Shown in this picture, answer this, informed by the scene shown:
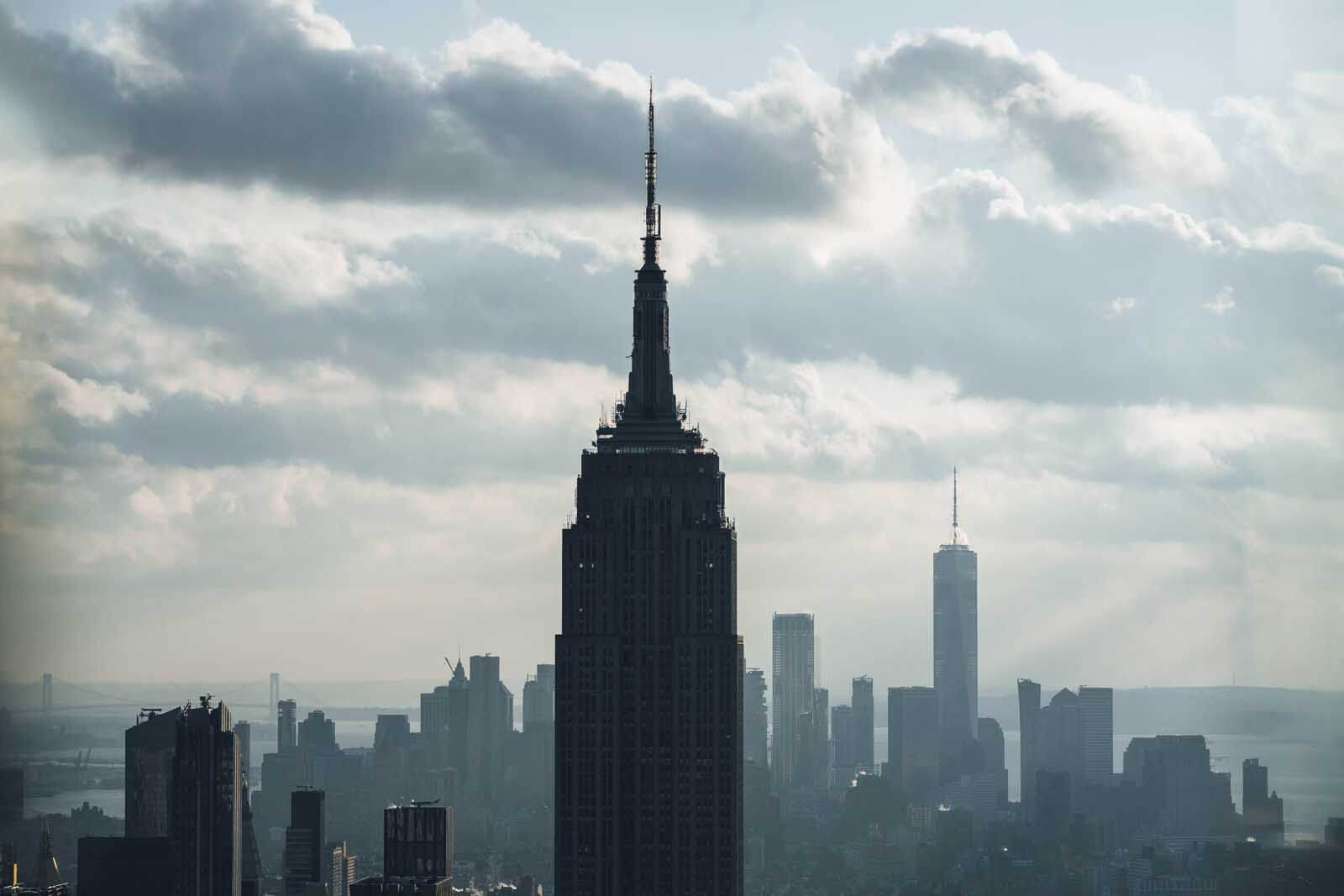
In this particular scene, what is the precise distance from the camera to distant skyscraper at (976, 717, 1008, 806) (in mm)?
104688

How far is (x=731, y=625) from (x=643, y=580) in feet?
6.28

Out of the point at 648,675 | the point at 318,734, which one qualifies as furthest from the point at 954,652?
the point at 648,675

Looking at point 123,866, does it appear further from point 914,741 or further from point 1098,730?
point 914,741

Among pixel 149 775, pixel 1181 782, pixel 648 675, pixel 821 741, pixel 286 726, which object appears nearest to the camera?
pixel 648 675

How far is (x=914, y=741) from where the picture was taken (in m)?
112

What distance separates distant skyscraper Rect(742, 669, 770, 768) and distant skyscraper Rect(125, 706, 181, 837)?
71.9 feet

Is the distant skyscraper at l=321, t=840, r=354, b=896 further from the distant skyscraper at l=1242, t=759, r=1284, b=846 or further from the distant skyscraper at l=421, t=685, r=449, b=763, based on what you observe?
the distant skyscraper at l=1242, t=759, r=1284, b=846

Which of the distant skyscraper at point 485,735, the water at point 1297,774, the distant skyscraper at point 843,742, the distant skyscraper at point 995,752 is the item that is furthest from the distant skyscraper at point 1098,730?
the distant skyscraper at point 485,735

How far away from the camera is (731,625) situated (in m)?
59.6

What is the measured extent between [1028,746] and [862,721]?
826 centimetres

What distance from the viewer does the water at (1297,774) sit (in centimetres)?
5116

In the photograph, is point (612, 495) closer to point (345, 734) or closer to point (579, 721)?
point (579, 721)

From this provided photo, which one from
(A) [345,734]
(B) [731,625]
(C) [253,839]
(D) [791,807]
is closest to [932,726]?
(D) [791,807]

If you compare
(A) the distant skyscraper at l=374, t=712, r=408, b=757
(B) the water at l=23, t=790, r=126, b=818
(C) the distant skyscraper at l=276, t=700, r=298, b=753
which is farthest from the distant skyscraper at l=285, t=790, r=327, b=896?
(B) the water at l=23, t=790, r=126, b=818
